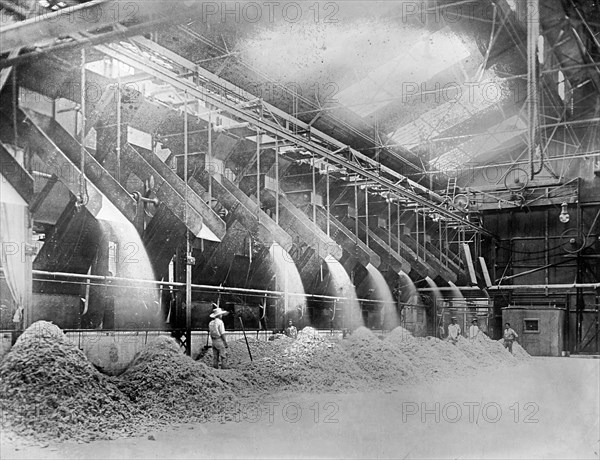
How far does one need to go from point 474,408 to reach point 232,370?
11.4ft

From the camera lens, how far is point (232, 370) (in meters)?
9.60

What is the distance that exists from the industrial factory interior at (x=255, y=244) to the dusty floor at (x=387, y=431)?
0.15 feet

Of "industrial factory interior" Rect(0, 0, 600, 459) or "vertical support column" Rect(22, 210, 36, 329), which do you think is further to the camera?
"vertical support column" Rect(22, 210, 36, 329)

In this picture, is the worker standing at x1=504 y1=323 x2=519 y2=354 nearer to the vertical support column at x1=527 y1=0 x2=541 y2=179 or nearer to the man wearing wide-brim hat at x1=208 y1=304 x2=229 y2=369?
the vertical support column at x1=527 y1=0 x2=541 y2=179

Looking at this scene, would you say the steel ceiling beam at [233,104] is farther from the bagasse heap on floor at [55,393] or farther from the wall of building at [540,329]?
the wall of building at [540,329]

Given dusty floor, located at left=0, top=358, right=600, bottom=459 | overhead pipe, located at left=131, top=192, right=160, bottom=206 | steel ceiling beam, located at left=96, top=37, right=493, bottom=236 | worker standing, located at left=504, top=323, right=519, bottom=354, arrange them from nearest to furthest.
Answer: dusty floor, located at left=0, top=358, right=600, bottom=459 → steel ceiling beam, located at left=96, top=37, right=493, bottom=236 → overhead pipe, located at left=131, top=192, right=160, bottom=206 → worker standing, located at left=504, top=323, right=519, bottom=354

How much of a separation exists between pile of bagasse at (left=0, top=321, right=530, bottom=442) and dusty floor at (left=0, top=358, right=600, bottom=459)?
0.33m

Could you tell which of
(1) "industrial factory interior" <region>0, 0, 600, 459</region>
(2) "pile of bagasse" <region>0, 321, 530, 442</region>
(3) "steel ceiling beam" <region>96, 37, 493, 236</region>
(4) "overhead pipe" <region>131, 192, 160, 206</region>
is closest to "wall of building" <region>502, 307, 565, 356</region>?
(1) "industrial factory interior" <region>0, 0, 600, 459</region>

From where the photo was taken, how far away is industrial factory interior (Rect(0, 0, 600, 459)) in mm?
6875

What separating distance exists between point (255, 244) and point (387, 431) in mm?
6476

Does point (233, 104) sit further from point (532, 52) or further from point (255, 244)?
point (532, 52)

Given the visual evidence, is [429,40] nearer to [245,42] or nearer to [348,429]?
[245,42]

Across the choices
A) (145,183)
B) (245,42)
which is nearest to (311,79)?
(245,42)

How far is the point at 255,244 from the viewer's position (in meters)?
13.2
